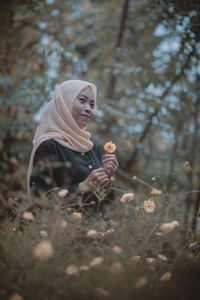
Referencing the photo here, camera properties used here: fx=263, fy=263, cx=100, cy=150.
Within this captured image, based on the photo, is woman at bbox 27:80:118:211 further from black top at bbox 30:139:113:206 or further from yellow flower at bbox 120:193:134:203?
yellow flower at bbox 120:193:134:203

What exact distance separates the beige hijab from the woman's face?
1.3 inches

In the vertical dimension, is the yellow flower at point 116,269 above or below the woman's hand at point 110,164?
above

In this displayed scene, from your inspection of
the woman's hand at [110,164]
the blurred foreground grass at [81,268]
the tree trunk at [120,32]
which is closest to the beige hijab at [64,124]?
the woman's hand at [110,164]

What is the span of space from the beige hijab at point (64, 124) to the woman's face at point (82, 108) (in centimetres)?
3

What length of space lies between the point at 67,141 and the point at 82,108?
11.3 inches

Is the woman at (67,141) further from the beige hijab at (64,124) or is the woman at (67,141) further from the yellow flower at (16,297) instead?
the yellow flower at (16,297)

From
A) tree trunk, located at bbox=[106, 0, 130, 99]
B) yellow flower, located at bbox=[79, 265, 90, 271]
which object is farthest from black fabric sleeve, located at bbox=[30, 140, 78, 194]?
tree trunk, located at bbox=[106, 0, 130, 99]

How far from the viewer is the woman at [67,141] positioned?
1794mm

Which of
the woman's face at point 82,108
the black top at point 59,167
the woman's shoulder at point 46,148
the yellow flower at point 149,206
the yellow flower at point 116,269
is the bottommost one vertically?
the black top at point 59,167

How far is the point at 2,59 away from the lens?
4.10m

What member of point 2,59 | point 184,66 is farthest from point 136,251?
point 2,59

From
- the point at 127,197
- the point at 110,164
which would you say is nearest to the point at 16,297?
the point at 127,197

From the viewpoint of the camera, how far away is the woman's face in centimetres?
205

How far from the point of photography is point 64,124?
2.00 meters
